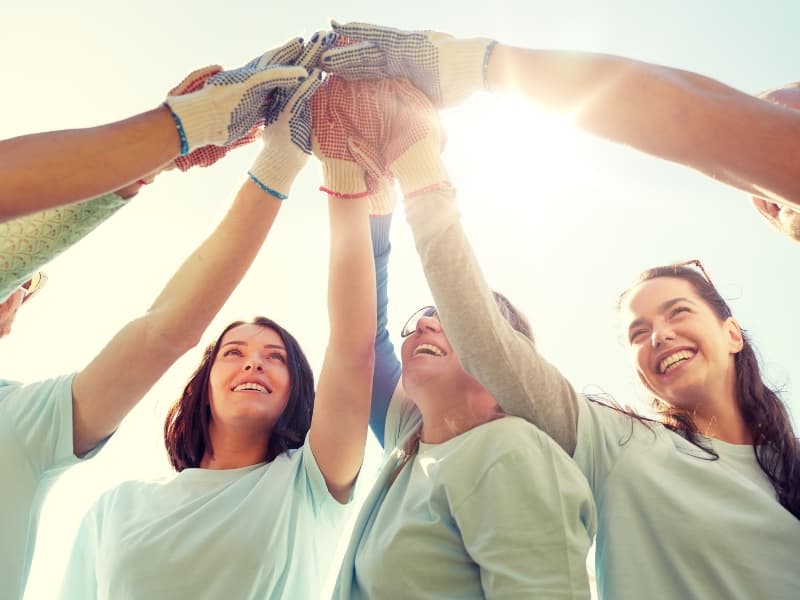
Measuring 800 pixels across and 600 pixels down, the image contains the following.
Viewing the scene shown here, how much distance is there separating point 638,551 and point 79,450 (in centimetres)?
221

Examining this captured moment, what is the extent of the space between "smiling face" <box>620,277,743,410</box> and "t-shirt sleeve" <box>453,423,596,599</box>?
100cm

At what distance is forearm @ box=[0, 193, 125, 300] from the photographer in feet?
7.86

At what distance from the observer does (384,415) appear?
126 inches

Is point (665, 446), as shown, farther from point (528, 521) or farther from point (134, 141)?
point (134, 141)

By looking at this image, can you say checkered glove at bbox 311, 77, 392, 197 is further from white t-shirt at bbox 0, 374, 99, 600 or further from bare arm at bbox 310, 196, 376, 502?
white t-shirt at bbox 0, 374, 99, 600

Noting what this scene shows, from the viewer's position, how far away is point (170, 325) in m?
2.82

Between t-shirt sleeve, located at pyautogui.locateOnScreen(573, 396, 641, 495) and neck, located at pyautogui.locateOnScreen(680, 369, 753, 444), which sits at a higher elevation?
neck, located at pyautogui.locateOnScreen(680, 369, 753, 444)

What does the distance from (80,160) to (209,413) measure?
162 cm

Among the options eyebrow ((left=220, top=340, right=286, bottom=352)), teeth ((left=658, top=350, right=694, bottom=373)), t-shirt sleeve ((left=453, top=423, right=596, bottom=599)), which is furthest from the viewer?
eyebrow ((left=220, top=340, right=286, bottom=352))

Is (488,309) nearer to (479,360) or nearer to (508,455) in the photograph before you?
(479,360)

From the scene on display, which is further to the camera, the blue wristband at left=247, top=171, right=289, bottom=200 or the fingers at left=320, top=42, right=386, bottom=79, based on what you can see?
the blue wristband at left=247, top=171, right=289, bottom=200

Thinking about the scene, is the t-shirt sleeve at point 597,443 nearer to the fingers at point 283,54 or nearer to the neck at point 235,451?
the neck at point 235,451

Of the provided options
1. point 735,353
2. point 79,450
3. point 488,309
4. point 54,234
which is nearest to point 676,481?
point 488,309

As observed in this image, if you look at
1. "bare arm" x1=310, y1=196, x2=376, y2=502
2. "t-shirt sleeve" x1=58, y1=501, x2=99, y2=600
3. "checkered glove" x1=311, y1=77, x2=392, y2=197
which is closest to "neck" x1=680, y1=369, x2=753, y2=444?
"bare arm" x1=310, y1=196, x2=376, y2=502
